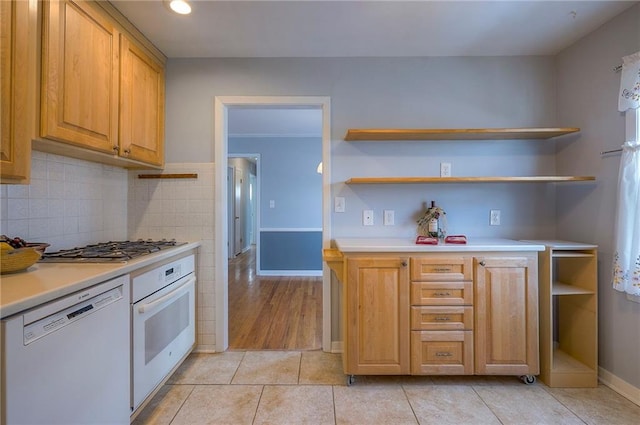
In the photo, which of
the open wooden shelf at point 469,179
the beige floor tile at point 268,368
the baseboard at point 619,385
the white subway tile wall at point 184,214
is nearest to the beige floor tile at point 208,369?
the beige floor tile at point 268,368

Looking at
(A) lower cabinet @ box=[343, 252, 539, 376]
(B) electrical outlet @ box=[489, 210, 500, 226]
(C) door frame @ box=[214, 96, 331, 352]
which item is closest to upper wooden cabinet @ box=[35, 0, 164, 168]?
(C) door frame @ box=[214, 96, 331, 352]

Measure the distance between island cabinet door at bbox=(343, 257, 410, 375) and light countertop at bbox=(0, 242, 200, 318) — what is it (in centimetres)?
124

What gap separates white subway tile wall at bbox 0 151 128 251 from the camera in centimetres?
157

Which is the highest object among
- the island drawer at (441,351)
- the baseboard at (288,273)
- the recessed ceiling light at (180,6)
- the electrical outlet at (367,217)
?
the recessed ceiling light at (180,6)

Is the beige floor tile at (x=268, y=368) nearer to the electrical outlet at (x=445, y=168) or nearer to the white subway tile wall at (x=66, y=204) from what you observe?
the white subway tile wall at (x=66, y=204)

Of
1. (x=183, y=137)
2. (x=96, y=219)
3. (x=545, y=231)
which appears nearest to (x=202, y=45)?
(x=183, y=137)

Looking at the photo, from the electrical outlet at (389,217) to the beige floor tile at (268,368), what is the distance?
1.26 m

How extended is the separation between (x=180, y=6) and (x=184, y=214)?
141 centimetres

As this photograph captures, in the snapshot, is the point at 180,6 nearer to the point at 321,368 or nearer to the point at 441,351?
the point at 321,368

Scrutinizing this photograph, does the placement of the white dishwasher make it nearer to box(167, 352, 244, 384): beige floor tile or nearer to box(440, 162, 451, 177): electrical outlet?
box(167, 352, 244, 384): beige floor tile

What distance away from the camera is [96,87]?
5.44 ft

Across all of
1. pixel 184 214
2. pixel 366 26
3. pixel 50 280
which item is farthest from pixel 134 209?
pixel 366 26

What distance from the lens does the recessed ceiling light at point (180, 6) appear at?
170 centimetres

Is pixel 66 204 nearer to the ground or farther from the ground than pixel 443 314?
farther from the ground
